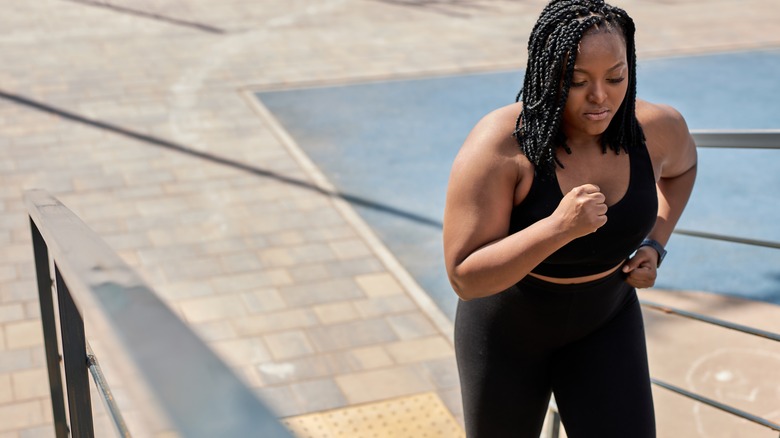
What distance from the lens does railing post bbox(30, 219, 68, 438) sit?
2359 millimetres

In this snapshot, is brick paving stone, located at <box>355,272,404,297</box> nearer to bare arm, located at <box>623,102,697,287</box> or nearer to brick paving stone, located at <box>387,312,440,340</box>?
brick paving stone, located at <box>387,312,440,340</box>

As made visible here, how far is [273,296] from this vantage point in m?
5.34

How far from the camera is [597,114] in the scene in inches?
91.8

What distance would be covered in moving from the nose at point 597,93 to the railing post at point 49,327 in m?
1.43

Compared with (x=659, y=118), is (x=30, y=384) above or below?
below

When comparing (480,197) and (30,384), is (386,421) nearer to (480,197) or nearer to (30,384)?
(30,384)

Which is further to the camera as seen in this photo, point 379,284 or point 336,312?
point 379,284

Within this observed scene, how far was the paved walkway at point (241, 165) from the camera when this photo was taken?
4.72 m

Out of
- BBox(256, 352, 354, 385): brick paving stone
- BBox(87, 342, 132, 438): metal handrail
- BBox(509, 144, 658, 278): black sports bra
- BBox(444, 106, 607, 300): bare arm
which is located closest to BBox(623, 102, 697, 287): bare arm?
BBox(509, 144, 658, 278): black sports bra

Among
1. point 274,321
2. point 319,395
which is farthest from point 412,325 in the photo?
point 319,395

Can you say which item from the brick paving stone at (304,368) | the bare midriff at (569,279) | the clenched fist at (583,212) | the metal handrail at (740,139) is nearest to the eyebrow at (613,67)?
the clenched fist at (583,212)

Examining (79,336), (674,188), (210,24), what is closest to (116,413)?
(79,336)

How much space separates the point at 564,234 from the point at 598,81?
0.42 m

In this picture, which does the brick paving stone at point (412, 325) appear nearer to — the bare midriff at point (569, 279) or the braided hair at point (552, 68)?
the bare midriff at point (569, 279)
